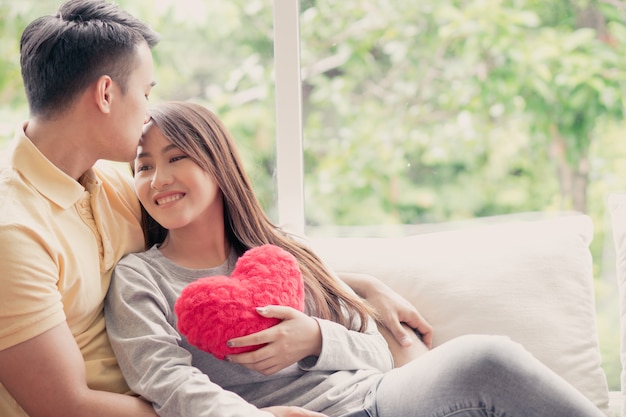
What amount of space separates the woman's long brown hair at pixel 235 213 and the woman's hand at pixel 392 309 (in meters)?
0.04

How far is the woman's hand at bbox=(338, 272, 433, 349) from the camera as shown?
1.72m

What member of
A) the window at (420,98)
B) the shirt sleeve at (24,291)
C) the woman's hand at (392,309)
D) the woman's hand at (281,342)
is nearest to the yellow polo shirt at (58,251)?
the shirt sleeve at (24,291)

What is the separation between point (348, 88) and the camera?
2352 mm

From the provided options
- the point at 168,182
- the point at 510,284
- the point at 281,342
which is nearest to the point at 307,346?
the point at 281,342

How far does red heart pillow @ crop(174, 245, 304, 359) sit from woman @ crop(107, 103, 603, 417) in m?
0.02

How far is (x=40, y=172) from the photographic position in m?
1.45

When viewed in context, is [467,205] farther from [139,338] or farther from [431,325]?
[139,338]

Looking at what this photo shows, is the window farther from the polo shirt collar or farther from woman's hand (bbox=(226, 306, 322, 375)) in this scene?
the polo shirt collar

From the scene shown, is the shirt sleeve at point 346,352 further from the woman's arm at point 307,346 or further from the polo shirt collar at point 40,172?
the polo shirt collar at point 40,172

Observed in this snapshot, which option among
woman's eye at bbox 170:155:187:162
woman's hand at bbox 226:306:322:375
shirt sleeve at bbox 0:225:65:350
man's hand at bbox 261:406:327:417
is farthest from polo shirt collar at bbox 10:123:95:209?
man's hand at bbox 261:406:327:417

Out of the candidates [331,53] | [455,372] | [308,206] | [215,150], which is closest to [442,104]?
[331,53]

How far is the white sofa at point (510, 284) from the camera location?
1.75 meters

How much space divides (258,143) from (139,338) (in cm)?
95

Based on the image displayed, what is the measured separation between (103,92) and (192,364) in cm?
58
